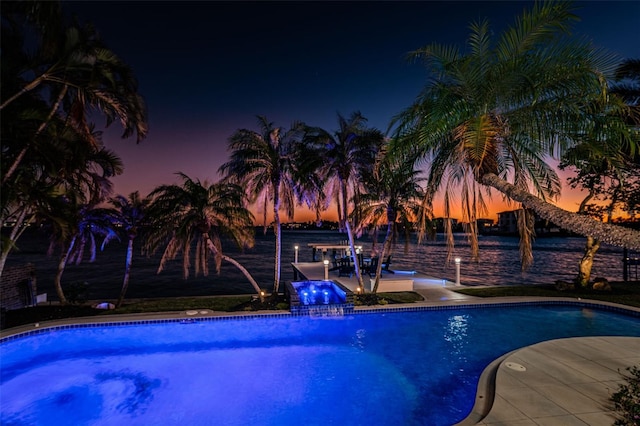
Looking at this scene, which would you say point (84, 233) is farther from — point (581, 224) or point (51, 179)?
point (581, 224)

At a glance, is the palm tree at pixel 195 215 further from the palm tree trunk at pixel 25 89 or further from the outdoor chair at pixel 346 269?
the palm tree trunk at pixel 25 89

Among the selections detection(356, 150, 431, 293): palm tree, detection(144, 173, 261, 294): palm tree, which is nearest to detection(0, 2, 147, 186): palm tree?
detection(144, 173, 261, 294): palm tree

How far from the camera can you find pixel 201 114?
23625mm

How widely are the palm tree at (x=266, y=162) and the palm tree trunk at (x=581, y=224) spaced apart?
11.0 metres

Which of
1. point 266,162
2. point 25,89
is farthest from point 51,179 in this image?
point 266,162

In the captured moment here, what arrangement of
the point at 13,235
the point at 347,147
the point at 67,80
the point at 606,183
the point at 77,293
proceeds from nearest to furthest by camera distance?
the point at 67,80 → the point at 13,235 → the point at 77,293 → the point at 347,147 → the point at 606,183

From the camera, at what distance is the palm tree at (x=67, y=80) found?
7.57 meters

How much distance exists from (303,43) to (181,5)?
6515 mm

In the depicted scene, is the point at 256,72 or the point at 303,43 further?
the point at 256,72

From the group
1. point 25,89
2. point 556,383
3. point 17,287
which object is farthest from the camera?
point 17,287

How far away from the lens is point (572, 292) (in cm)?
1591

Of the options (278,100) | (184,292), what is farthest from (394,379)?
(184,292)

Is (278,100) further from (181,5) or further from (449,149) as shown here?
(449,149)

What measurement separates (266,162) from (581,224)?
12.6 metres
